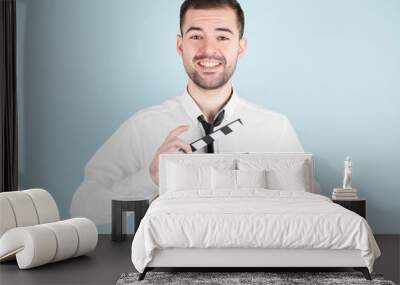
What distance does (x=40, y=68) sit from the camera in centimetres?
742

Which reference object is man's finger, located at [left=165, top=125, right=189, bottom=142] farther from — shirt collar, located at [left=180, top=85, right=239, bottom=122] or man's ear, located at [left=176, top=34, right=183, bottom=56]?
man's ear, located at [left=176, top=34, right=183, bottom=56]

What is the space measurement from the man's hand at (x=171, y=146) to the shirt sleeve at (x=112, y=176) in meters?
0.08

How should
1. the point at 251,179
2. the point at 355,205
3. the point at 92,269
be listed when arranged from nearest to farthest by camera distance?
the point at 92,269
the point at 251,179
the point at 355,205

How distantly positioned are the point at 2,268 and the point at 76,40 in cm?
296

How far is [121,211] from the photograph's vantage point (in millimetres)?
6848

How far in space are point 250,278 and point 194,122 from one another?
2703mm

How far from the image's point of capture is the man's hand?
23.9 feet

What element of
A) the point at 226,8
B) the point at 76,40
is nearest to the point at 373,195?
the point at 226,8

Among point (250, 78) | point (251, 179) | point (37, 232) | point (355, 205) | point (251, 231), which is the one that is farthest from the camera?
point (250, 78)

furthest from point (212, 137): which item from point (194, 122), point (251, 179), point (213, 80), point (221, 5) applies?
point (221, 5)

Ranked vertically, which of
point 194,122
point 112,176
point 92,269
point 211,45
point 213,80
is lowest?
point 92,269

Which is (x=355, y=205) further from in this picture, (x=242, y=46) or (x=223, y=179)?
(x=242, y=46)

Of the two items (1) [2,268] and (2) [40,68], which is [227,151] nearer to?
(2) [40,68]

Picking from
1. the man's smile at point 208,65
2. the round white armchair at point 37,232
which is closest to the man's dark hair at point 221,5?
the man's smile at point 208,65
